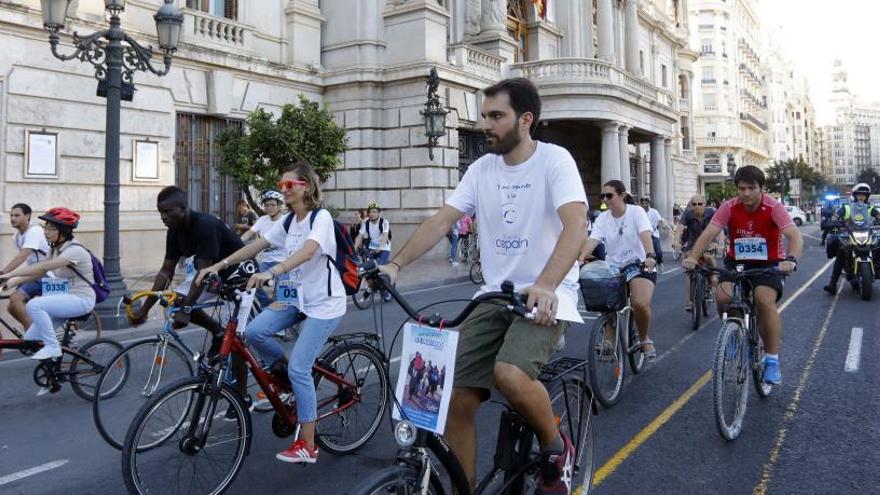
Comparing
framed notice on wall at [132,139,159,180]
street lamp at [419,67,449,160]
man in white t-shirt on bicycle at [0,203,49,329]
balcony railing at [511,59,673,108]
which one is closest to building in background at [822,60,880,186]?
balcony railing at [511,59,673,108]

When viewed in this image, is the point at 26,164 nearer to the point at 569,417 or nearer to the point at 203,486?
the point at 203,486

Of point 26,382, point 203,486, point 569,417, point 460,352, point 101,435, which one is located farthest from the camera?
point 26,382

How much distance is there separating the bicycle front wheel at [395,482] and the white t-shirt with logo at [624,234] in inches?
182

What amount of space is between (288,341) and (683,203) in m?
43.6

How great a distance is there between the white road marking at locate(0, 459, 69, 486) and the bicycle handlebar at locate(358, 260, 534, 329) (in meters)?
3.05

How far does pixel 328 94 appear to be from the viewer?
864 inches

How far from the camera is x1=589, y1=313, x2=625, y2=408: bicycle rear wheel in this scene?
5.40 m

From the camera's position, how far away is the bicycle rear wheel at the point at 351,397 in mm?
4453

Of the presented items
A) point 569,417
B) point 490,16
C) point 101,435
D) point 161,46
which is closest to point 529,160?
point 569,417

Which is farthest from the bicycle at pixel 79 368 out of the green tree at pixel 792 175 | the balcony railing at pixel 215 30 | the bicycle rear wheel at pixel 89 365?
the green tree at pixel 792 175

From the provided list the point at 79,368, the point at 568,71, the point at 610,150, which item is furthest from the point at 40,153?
the point at 610,150

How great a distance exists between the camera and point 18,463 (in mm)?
4441

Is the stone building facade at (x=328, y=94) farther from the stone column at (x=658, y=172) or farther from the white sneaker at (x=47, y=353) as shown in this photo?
the white sneaker at (x=47, y=353)

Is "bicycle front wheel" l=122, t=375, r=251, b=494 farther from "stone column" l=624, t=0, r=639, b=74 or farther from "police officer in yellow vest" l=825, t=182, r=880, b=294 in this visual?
"stone column" l=624, t=0, r=639, b=74
